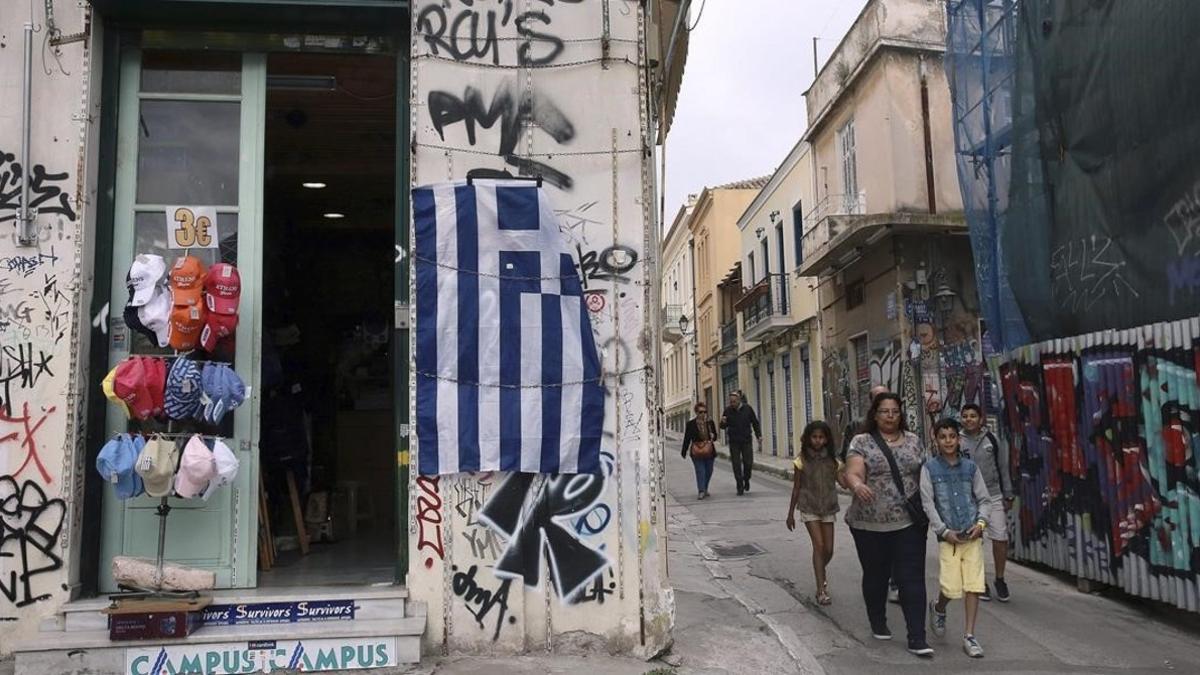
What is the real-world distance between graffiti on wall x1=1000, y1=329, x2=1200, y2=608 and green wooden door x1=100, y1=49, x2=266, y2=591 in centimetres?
623

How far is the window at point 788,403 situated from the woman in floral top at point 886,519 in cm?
1954

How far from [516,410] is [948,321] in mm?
13853

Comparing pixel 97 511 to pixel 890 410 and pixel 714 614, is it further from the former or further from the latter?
pixel 890 410

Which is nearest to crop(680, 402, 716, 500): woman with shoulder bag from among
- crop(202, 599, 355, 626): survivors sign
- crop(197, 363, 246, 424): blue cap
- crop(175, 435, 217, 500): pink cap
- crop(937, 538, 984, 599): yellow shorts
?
crop(937, 538, 984, 599): yellow shorts

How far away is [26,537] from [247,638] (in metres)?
1.44

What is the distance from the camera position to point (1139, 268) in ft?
23.9

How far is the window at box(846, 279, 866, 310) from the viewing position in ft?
65.2

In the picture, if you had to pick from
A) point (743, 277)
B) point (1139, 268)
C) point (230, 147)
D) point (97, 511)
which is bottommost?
point (97, 511)

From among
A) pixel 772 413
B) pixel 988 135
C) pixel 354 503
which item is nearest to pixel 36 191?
pixel 354 503

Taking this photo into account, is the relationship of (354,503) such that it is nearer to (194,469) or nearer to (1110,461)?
(194,469)

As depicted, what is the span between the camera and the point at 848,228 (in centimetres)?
1803

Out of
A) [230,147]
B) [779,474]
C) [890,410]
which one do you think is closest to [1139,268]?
[890,410]

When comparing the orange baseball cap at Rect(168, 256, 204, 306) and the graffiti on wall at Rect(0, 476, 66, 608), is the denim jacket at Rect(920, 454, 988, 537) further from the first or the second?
the graffiti on wall at Rect(0, 476, 66, 608)

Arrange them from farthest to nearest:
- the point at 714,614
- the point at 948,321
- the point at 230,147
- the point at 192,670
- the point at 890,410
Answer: the point at 948,321, the point at 714,614, the point at 890,410, the point at 230,147, the point at 192,670
